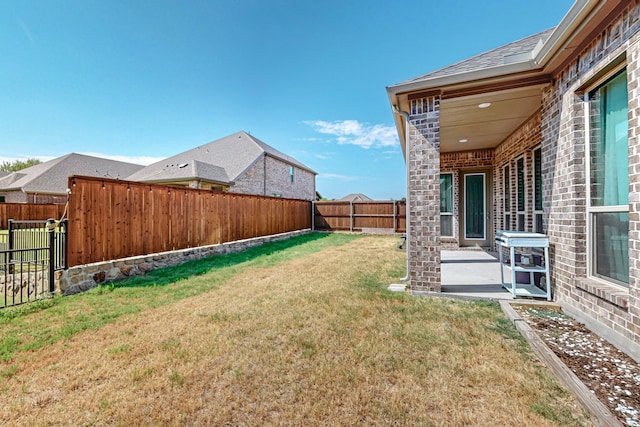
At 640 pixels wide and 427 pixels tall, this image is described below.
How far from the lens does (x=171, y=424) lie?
1705 millimetres

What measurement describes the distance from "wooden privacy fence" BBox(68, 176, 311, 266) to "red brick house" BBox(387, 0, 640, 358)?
5785 mm

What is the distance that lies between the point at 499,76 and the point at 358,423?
4.58 m

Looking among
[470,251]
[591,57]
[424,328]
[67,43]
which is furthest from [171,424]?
[67,43]

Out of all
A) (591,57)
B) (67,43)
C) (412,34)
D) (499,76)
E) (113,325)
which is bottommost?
(113,325)

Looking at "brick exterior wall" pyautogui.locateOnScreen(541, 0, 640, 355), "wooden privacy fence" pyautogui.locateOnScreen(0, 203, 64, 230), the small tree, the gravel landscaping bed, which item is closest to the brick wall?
"brick exterior wall" pyautogui.locateOnScreen(541, 0, 640, 355)

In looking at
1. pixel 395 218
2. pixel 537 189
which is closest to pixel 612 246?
pixel 537 189

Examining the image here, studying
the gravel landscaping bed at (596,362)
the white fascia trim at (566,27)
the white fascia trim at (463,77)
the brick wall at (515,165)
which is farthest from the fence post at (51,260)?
the brick wall at (515,165)

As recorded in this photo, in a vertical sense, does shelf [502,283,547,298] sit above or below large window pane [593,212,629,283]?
below

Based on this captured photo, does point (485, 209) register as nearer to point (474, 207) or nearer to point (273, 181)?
point (474, 207)

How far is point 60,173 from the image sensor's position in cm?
1908

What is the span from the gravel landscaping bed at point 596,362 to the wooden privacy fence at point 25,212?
2085 centimetres

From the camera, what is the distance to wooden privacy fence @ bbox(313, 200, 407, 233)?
14609mm

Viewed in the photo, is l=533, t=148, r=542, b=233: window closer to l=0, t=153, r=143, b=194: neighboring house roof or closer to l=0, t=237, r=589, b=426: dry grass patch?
l=0, t=237, r=589, b=426: dry grass patch

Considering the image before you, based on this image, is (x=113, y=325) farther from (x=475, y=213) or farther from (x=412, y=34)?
(x=412, y=34)
